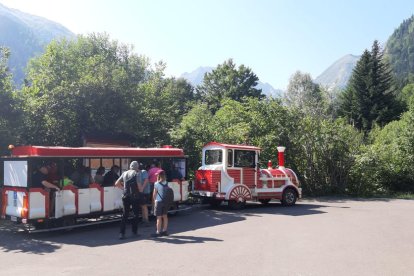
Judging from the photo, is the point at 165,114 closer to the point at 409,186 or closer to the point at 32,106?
the point at 32,106

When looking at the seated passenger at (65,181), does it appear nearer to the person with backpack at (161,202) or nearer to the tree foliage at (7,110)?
the person with backpack at (161,202)

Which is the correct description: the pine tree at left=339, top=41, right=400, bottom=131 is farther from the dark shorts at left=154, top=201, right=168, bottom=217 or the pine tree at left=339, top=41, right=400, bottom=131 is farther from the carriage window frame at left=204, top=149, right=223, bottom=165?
the dark shorts at left=154, top=201, right=168, bottom=217

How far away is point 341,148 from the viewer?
904 inches

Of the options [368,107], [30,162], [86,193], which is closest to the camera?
[30,162]

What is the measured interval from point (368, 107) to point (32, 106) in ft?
146

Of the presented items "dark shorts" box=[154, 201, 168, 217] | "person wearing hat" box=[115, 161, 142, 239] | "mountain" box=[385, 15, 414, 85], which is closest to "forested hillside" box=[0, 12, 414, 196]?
"person wearing hat" box=[115, 161, 142, 239]

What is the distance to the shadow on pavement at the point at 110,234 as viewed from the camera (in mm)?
9992

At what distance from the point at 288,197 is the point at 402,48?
171m

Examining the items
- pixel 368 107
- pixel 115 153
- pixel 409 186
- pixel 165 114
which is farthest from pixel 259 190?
pixel 368 107

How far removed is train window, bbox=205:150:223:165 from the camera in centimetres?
1659

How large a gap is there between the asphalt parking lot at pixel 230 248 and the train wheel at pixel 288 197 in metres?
3.39

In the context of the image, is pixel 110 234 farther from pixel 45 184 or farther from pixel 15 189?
pixel 15 189

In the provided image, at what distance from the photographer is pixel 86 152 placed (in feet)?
40.4

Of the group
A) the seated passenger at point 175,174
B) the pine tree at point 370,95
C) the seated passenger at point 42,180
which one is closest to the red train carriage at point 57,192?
the seated passenger at point 42,180
